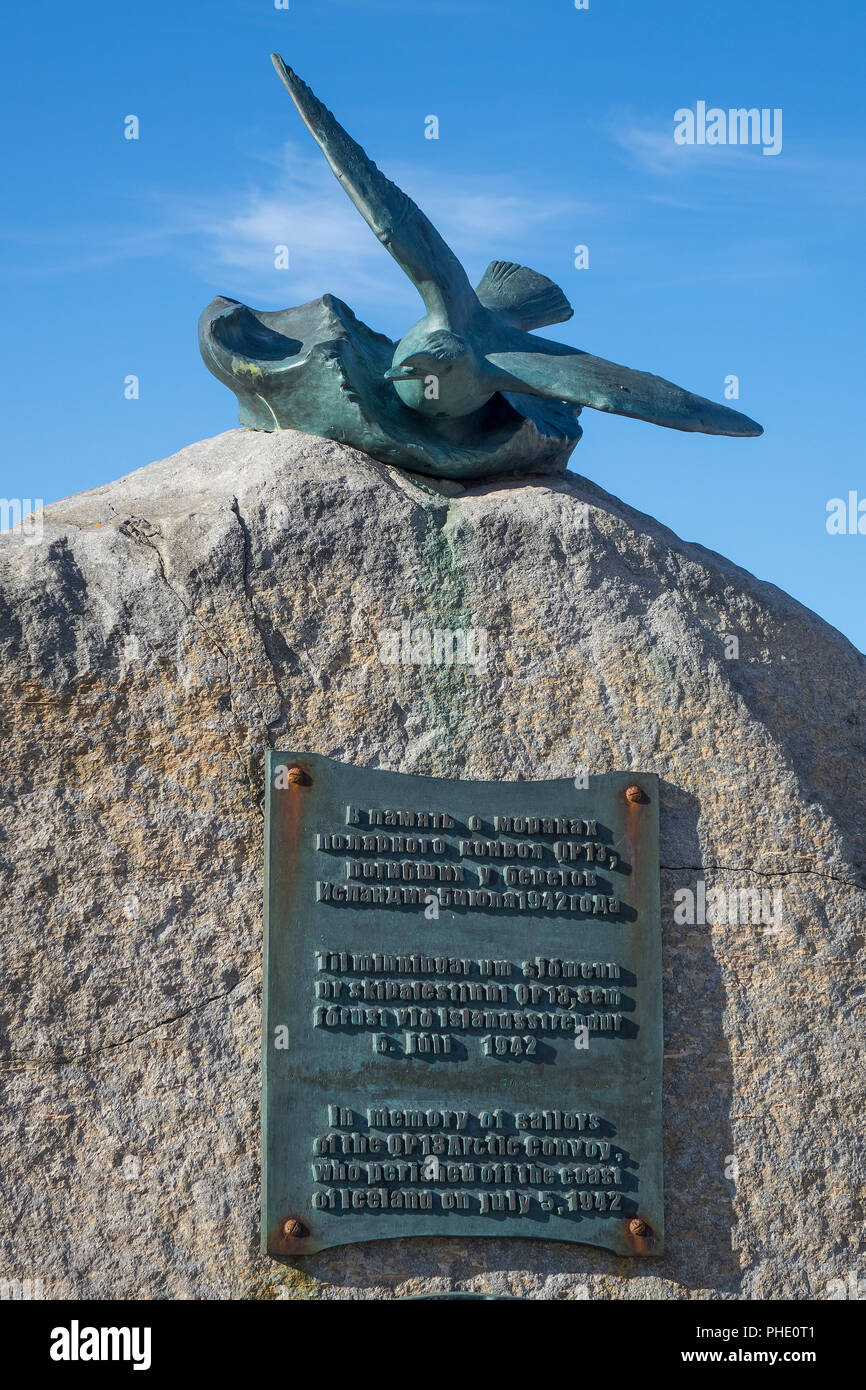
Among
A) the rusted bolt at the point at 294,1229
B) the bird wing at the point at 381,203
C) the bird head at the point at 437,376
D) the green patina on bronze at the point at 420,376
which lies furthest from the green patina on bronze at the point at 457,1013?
the bird wing at the point at 381,203

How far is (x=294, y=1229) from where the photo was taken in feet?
12.5

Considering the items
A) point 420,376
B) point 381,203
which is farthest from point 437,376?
point 381,203

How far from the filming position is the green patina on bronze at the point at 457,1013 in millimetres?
3908

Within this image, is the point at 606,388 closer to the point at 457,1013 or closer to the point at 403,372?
the point at 403,372

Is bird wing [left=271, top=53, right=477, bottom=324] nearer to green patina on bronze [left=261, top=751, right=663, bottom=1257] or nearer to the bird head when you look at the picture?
the bird head

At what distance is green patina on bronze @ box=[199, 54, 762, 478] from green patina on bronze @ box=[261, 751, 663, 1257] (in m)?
1.26

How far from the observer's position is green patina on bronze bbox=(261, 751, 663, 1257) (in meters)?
3.91

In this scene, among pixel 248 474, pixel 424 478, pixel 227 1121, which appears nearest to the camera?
pixel 227 1121

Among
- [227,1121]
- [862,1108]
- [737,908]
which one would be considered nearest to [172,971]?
[227,1121]

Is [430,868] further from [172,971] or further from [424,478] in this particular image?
[424,478]

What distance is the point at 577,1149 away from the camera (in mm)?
4016

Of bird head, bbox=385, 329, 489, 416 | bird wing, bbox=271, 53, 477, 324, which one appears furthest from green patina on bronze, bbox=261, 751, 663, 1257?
bird wing, bbox=271, 53, 477, 324

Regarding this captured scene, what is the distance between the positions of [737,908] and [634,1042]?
1.62ft

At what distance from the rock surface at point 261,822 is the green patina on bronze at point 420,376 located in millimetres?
273
